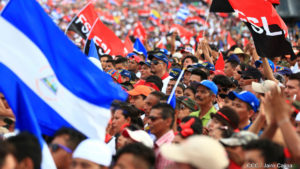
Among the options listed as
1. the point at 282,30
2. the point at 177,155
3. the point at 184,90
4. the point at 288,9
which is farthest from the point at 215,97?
the point at 288,9

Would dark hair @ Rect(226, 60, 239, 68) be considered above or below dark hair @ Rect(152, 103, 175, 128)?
below

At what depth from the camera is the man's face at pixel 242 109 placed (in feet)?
Result: 17.5

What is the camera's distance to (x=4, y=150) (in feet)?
11.6

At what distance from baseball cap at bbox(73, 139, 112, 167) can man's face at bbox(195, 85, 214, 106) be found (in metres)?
2.73

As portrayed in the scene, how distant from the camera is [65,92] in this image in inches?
181

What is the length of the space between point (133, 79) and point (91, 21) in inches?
56.1

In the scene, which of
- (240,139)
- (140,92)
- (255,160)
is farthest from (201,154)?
(140,92)

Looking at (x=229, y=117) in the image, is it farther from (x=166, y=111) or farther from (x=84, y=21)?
(x=84, y=21)

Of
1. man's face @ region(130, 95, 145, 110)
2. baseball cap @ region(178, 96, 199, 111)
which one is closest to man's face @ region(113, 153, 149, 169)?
baseball cap @ region(178, 96, 199, 111)

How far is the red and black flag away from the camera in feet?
22.2

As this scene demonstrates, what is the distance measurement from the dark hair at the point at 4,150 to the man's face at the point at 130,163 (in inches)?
31.7

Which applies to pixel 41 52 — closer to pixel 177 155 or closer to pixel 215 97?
pixel 177 155

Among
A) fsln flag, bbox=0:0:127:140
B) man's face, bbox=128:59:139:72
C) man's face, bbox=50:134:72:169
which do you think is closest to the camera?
man's face, bbox=50:134:72:169

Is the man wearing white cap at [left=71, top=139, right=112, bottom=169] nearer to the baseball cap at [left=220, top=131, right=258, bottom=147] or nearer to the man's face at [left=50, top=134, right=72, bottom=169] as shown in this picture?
the man's face at [left=50, top=134, right=72, bottom=169]
